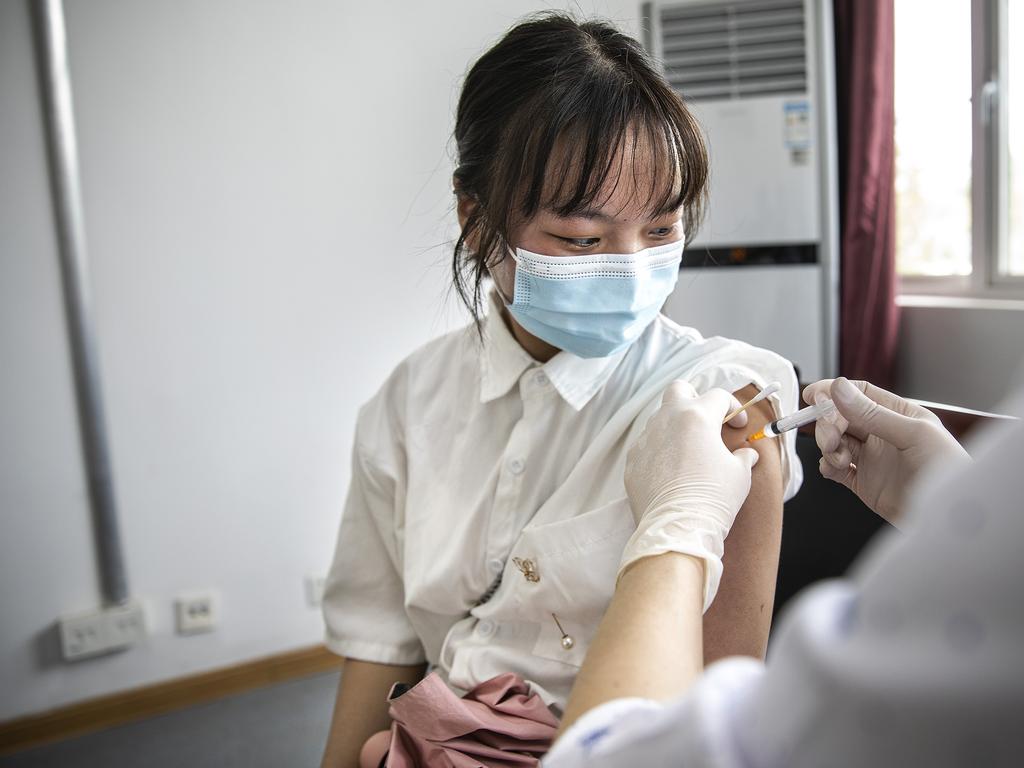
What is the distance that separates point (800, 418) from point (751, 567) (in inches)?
6.9

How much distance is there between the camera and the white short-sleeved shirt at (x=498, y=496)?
102 centimetres

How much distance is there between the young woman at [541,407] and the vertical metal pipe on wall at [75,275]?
137cm

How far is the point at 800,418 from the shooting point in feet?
2.85

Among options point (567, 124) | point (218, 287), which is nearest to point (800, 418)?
point (567, 124)

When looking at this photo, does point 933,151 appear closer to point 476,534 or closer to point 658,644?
point 476,534

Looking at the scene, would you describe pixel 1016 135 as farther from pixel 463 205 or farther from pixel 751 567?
pixel 751 567

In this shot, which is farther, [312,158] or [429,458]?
[312,158]

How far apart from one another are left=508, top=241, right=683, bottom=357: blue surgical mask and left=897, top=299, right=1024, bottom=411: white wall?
5.15 feet

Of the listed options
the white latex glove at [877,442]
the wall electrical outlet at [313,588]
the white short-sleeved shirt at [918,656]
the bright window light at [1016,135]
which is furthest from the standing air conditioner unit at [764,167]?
the white short-sleeved shirt at [918,656]

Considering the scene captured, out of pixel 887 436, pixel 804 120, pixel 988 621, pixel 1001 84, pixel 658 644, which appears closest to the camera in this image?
pixel 988 621

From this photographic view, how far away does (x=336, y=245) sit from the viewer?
260cm

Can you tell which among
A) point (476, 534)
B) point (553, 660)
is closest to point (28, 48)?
point (476, 534)

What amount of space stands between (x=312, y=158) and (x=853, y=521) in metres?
2.07

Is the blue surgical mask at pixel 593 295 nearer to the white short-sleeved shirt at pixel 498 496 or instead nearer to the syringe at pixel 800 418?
the white short-sleeved shirt at pixel 498 496
